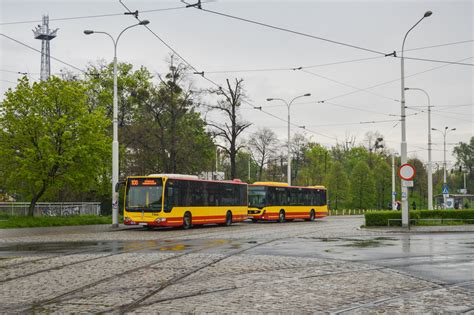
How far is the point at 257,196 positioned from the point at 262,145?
113ft

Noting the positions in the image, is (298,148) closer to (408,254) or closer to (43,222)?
(43,222)

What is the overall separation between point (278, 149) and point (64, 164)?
46493mm

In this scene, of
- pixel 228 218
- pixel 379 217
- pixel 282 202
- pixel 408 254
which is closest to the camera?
pixel 408 254

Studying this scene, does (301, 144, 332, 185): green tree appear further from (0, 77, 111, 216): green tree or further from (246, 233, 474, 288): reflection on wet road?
(246, 233, 474, 288): reflection on wet road

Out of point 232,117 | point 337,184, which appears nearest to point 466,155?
point 337,184

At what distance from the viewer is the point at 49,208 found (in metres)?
41.2

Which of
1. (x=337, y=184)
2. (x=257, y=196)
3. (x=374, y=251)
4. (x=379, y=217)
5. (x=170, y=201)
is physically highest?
(x=337, y=184)

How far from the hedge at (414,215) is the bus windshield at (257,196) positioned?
1025 centimetres

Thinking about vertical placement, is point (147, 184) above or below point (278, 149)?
below

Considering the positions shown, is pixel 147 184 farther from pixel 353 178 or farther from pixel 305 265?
pixel 353 178

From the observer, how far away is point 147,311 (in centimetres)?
811

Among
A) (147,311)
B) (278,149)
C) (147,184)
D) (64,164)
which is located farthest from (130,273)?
(278,149)

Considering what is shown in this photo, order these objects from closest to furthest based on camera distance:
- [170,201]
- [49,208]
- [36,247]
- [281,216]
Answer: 1. [36,247]
2. [170,201]
3. [49,208]
4. [281,216]

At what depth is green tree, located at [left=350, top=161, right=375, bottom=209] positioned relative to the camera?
257ft
